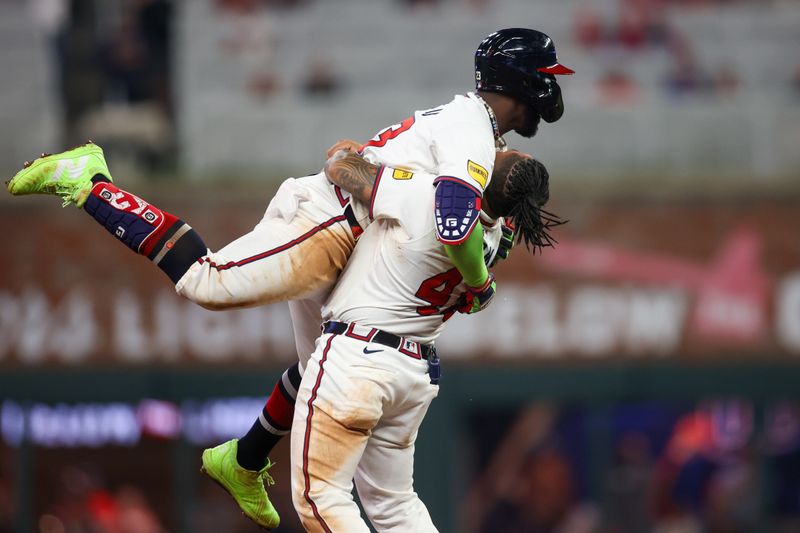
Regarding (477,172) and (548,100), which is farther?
(548,100)

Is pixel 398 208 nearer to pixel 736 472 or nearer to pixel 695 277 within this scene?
pixel 695 277

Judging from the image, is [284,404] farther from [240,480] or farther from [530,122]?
[530,122]

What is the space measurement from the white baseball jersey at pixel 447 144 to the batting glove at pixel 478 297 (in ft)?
1.34

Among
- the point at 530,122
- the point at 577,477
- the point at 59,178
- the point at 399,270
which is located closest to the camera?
the point at 399,270

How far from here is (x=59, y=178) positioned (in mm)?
4840

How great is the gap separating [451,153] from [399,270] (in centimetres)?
47

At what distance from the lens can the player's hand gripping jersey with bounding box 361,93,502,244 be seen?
4391 mm

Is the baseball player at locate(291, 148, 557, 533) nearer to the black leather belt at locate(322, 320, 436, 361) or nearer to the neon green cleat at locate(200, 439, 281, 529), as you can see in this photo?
the black leather belt at locate(322, 320, 436, 361)

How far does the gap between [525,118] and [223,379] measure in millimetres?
7424

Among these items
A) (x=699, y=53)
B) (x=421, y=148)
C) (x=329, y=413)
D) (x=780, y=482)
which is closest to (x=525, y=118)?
(x=421, y=148)

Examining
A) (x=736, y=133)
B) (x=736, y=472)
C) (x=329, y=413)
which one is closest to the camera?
(x=329, y=413)

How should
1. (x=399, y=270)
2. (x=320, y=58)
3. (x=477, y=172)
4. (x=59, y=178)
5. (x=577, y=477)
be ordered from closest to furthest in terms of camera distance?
(x=477, y=172), (x=399, y=270), (x=59, y=178), (x=320, y=58), (x=577, y=477)

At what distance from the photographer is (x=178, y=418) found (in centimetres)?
1209

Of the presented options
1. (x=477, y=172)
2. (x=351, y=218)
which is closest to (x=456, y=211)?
(x=477, y=172)
